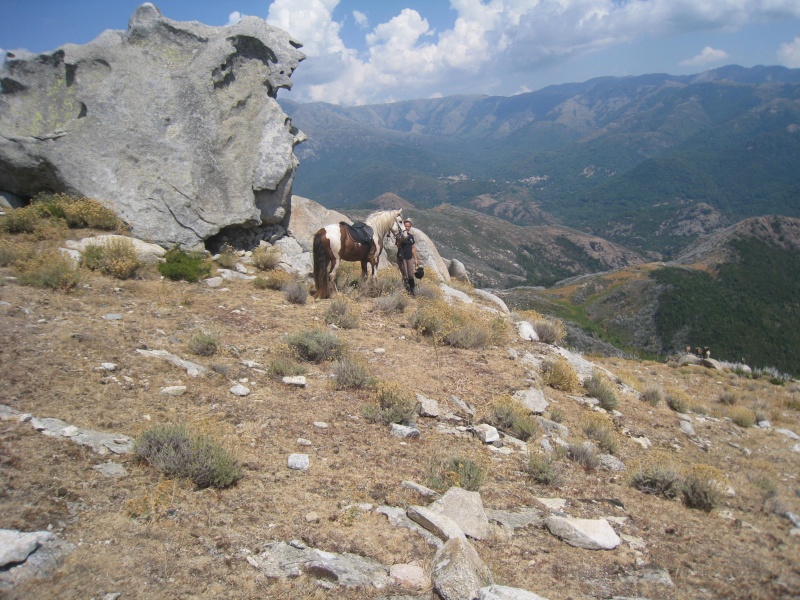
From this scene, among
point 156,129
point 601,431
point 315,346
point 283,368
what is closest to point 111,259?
point 156,129

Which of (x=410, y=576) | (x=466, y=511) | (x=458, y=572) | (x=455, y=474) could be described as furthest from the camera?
(x=455, y=474)

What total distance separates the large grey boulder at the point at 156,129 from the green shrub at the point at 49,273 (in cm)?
340

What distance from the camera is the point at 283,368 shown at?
750 centimetres

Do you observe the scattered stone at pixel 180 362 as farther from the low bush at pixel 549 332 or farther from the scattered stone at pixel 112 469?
the low bush at pixel 549 332

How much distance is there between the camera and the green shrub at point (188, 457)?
14.1 feet

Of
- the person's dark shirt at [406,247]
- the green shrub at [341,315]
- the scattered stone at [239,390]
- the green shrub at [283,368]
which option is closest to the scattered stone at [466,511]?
the scattered stone at [239,390]

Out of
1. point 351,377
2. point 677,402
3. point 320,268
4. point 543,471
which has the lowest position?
point 677,402

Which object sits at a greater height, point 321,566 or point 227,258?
point 227,258

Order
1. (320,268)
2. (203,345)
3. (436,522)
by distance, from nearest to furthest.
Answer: (436,522)
(203,345)
(320,268)

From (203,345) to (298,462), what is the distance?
3.27 m

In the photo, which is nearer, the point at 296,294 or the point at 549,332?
the point at 296,294

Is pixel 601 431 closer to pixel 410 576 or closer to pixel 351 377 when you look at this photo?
pixel 351 377

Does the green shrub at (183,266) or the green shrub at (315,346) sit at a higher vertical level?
the green shrub at (183,266)

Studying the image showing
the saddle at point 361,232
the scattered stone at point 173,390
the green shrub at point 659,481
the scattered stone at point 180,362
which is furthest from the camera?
the saddle at point 361,232
